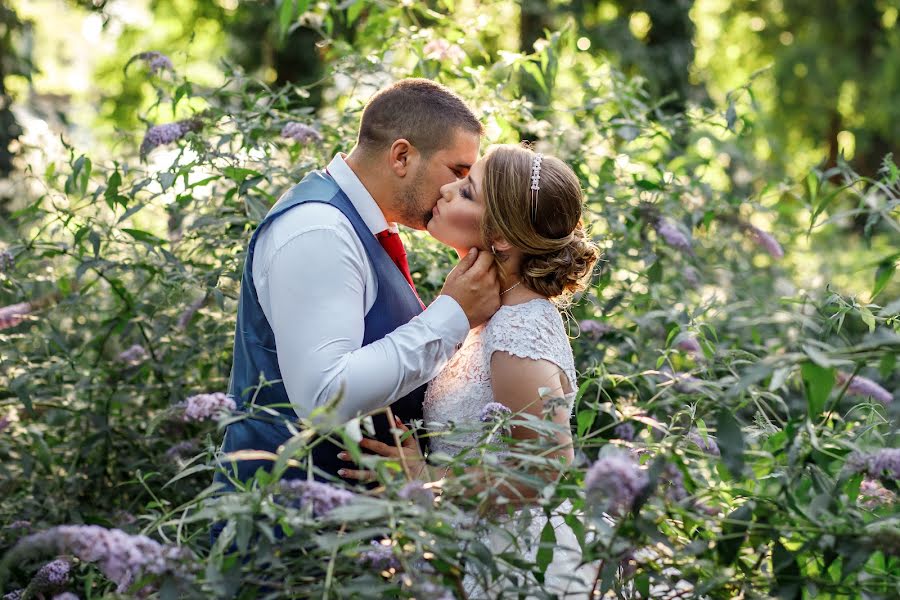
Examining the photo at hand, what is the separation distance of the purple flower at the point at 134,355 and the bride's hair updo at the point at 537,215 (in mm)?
1675

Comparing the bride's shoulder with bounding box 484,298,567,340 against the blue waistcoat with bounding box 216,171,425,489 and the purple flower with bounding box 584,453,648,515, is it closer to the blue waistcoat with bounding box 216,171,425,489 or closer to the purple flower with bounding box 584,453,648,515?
the blue waistcoat with bounding box 216,171,425,489

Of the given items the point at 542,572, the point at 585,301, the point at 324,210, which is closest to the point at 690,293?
the point at 585,301

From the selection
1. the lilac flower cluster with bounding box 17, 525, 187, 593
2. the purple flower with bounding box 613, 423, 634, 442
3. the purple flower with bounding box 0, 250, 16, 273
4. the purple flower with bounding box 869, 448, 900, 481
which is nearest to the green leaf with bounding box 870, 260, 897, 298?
the purple flower with bounding box 869, 448, 900, 481

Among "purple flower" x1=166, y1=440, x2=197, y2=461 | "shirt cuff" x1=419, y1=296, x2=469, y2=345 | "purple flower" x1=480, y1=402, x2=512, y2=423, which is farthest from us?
"purple flower" x1=166, y1=440, x2=197, y2=461

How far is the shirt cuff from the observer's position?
2.50 m

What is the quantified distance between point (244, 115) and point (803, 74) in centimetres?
1216

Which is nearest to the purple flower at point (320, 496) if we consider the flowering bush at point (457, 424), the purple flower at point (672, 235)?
the flowering bush at point (457, 424)

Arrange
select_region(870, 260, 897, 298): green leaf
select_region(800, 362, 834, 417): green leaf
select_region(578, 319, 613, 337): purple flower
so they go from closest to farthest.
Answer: select_region(800, 362, 834, 417): green leaf → select_region(870, 260, 897, 298): green leaf → select_region(578, 319, 613, 337): purple flower

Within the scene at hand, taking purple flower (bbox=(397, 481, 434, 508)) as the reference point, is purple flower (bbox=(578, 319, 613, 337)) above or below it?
below

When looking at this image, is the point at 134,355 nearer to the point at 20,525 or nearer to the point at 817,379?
the point at 20,525

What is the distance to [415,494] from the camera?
1.82 m

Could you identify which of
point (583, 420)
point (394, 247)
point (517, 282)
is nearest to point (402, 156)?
point (394, 247)

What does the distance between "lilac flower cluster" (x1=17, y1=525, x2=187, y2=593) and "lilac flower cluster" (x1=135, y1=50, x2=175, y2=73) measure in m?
2.52

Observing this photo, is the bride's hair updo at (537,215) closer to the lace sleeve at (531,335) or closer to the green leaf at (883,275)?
the lace sleeve at (531,335)
